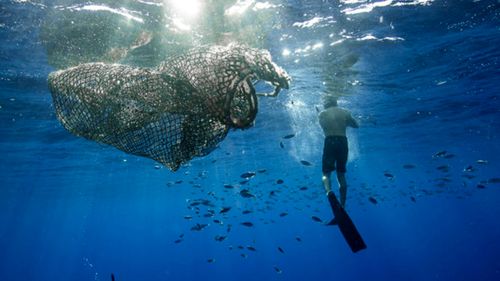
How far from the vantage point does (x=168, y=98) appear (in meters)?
3.35

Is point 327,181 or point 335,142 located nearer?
point 327,181

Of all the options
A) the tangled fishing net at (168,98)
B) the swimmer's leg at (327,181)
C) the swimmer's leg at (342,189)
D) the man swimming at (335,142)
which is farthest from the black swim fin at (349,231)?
the tangled fishing net at (168,98)

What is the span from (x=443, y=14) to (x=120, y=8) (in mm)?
11093

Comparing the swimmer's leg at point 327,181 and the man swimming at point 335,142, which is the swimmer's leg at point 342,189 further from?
the swimmer's leg at point 327,181

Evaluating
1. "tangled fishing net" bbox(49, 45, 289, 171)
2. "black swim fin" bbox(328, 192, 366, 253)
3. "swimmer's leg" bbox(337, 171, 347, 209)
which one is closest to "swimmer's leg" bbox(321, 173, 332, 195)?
"swimmer's leg" bbox(337, 171, 347, 209)

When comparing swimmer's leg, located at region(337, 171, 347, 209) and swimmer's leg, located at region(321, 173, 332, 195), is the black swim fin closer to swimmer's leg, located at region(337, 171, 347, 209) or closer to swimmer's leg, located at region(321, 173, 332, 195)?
swimmer's leg, located at region(321, 173, 332, 195)

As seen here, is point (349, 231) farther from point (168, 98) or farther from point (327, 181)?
point (168, 98)

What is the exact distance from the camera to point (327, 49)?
14281 mm

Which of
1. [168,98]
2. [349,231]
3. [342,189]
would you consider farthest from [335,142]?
[168,98]

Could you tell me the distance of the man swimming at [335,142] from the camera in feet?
33.8

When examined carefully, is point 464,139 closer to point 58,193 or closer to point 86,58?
point 86,58

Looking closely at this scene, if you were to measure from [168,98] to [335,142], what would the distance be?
8.10 metres

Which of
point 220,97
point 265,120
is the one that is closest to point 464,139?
point 265,120

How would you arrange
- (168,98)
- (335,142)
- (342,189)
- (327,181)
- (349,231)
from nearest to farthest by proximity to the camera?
(168,98) < (349,231) < (327,181) < (342,189) < (335,142)
